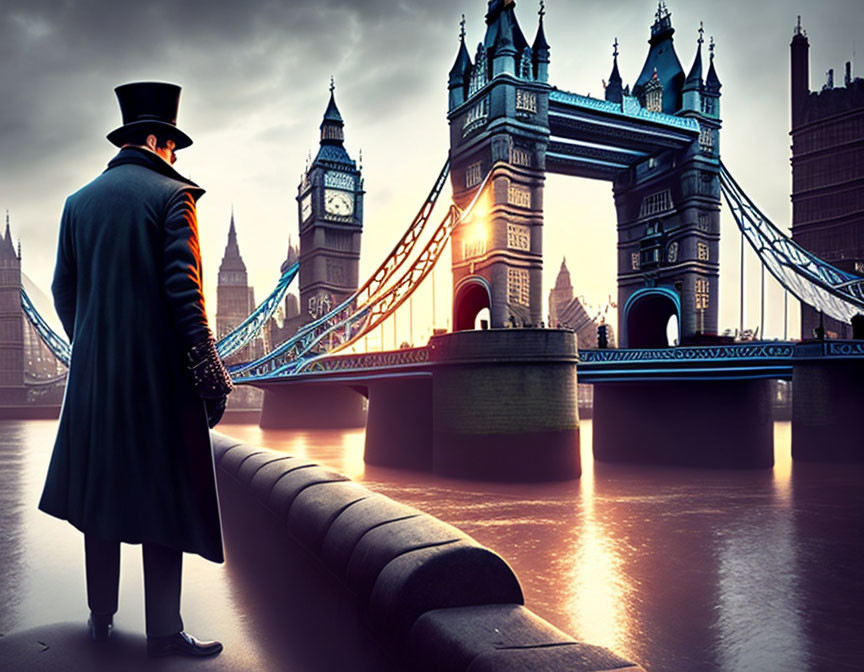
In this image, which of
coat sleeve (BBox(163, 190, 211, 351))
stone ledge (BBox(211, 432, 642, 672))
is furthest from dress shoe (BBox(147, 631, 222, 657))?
coat sleeve (BBox(163, 190, 211, 351))

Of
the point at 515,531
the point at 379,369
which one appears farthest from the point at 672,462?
the point at 515,531

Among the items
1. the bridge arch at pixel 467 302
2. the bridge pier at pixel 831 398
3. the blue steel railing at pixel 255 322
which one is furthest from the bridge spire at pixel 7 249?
the bridge pier at pixel 831 398

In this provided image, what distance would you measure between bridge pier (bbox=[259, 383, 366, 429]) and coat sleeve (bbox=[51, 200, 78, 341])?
29.0 m

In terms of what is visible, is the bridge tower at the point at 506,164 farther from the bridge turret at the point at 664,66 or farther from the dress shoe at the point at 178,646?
the dress shoe at the point at 178,646

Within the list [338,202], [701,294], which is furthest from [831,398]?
[338,202]

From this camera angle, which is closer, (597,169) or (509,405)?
(509,405)

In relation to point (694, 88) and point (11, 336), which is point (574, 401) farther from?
point (11, 336)

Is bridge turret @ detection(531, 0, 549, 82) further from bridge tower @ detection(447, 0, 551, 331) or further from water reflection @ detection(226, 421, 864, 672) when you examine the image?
water reflection @ detection(226, 421, 864, 672)

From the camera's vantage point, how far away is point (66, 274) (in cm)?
341

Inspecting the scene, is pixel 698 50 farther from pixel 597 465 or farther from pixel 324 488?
pixel 324 488

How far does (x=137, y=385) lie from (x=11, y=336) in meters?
54.6

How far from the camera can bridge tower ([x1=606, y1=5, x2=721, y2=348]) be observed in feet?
75.7

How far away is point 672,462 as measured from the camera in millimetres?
19156

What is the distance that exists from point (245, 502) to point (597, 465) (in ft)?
49.4
